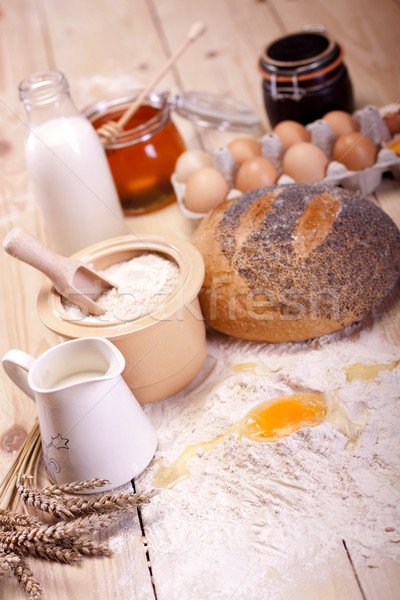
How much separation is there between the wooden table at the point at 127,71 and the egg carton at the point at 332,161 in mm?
68

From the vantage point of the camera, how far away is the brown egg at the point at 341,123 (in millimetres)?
1570

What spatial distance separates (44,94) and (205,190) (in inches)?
15.5

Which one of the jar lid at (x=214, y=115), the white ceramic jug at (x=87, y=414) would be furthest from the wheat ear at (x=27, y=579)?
the jar lid at (x=214, y=115)

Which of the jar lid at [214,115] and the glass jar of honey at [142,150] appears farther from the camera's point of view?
the jar lid at [214,115]

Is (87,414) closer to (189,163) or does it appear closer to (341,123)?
(189,163)

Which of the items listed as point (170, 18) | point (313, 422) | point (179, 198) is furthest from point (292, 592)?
point (170, 18)

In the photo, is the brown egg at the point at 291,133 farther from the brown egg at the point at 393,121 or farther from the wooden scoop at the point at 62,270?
the wooden scoop at the point at 62,270

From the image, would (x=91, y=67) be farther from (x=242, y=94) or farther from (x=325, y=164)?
(x=325, y=164)

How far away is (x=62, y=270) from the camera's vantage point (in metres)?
1.16

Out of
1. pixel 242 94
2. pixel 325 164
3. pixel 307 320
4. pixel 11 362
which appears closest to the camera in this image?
pixel 11 362

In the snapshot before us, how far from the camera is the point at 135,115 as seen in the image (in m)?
1.68

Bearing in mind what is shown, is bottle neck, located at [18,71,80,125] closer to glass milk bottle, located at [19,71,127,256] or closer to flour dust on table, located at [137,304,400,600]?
glass milk bottle, located at [19,71,127,256]

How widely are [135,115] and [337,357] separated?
87 cm

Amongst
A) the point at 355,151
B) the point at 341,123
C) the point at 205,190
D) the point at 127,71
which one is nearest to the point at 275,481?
the point at 205,190
